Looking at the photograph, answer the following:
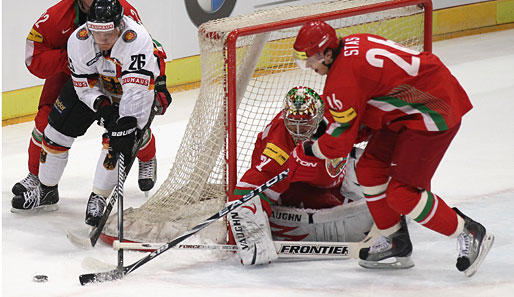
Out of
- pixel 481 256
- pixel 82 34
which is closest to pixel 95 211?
pixel 82 34

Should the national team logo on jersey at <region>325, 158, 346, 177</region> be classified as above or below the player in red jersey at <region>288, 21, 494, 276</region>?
below

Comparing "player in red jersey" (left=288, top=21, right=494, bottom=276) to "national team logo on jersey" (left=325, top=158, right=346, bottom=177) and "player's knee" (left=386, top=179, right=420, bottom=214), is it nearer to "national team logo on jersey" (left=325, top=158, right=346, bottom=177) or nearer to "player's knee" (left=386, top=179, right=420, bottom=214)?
"player's knee" (left=386, top=179, right=420, bottom=214)

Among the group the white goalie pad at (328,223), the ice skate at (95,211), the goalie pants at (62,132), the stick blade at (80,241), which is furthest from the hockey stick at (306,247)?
the goalie pants at (62,132)

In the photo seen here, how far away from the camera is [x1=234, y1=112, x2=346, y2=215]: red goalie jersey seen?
3.60 m

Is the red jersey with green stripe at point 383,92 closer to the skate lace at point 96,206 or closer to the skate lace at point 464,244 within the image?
the skate lace at point 464,244

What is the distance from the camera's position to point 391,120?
3318mm

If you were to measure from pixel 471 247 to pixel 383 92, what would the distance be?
0.61m

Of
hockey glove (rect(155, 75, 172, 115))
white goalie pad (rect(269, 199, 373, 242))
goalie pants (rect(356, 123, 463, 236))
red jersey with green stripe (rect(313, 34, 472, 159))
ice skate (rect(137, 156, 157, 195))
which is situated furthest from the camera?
ice skate (rect(137, 156, 157, 195))

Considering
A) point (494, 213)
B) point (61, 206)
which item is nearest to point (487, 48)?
point (494, 213)

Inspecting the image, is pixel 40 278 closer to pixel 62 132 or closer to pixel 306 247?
pixel 62 132

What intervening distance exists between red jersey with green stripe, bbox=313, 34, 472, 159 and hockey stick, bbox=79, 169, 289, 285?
273 millimetres

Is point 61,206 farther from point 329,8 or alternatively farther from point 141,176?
point 329,8

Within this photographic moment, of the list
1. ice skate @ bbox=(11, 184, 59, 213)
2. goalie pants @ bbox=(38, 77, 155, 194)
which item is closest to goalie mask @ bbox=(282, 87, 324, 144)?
goalie pants @ bbox=(38, 77, 155, 194)

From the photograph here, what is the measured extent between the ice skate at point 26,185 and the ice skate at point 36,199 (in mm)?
21
